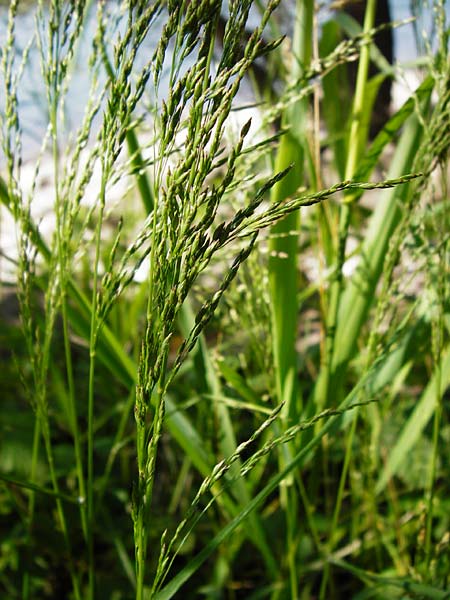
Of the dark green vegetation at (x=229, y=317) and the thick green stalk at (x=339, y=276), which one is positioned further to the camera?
the thick green stalk at (x=339, y=276)

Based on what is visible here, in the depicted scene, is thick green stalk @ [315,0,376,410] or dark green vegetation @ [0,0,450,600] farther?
thick green stalk @ [315,0,376,410]

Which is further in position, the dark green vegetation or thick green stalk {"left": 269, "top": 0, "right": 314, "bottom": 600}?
thick green stalk {"left": 269, "top": 0, "right": 314, "bottom": 600}

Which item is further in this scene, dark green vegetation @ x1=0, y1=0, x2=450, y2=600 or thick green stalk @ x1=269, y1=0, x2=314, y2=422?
thick green stalk @ x1=269, y1=0, x2=314, y2=422

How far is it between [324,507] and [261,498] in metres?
0.77

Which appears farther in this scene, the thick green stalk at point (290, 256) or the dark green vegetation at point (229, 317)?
the thick green stalk at point (290, 256)

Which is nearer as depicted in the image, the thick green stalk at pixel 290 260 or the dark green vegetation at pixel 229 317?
the dark green vegetation at pixel 229 317

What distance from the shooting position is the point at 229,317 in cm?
93

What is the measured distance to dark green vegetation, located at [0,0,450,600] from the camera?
1.37ft

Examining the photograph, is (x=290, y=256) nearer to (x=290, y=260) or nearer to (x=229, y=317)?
(x=290, y=260)

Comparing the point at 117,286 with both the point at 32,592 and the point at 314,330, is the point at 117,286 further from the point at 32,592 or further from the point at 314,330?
the point at 314,330

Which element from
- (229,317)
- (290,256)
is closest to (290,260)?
(290,256)

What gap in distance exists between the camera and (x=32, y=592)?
1085 mm

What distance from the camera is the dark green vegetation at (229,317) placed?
16.4 inches

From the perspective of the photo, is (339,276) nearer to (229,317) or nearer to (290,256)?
(290,256)
